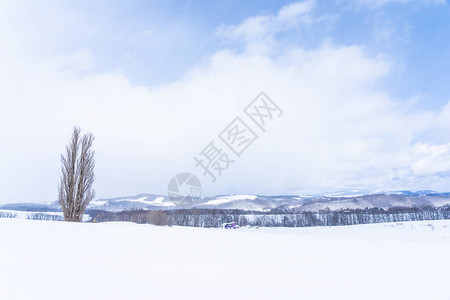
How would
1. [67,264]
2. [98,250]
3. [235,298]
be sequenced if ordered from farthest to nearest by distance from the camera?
[98,250] < [67,264] < [235,298]

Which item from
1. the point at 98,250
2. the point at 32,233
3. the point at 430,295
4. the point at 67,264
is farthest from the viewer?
the point at 32,233

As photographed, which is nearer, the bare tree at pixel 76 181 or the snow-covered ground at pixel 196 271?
the snow-covered ground at pixel 196 271

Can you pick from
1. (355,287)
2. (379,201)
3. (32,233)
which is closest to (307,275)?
(355,287)

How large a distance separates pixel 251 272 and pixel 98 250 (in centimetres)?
341

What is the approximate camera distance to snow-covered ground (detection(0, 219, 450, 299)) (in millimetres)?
3557

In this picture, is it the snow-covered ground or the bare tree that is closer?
the snow-covered ground

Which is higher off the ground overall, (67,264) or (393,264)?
(67,264)

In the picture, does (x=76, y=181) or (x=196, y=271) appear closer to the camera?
(x=196, y=271)

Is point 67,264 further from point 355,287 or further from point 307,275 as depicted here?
point 355,287

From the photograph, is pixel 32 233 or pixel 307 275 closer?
pixel 307 275

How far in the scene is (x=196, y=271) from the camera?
14.7ft

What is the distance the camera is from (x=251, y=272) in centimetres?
455

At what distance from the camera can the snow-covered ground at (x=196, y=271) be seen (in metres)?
3.56

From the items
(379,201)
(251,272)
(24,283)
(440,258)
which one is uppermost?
(24,283)
